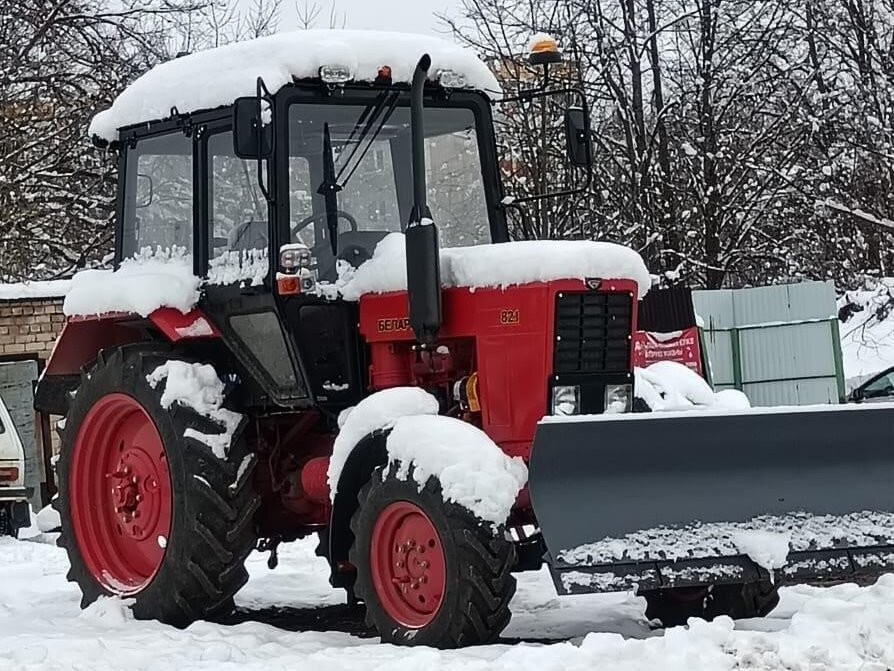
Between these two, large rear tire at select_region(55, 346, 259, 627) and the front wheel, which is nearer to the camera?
large rear tire at select_region(55, 346, 259, 627)

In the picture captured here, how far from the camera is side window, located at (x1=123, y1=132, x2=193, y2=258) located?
26.0 feet

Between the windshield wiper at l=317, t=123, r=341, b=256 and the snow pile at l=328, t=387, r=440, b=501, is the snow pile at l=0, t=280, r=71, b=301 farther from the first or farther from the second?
the snow pile at l=328, t=387, r=440, b=501

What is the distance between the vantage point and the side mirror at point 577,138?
25.5 feet

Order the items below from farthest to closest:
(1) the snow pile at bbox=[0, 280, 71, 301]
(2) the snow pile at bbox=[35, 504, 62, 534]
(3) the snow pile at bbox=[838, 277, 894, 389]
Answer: (3) the snow pile at bbox=[838, 277, 894, 389] → (1) the snow pile at bbox=[0, 280, 71, 301] → (2) the snow pile at bbox=[35, 504, 62, 534]

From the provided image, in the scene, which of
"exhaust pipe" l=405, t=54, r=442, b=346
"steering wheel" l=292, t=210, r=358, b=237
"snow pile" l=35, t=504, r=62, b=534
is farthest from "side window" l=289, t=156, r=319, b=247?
"snow pile" l=35, t=504, r=62, b=534

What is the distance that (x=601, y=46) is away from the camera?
76.2 ft

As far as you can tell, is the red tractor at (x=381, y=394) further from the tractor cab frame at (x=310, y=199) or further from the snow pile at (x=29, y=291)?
the snow pile at (x=29, y=291)

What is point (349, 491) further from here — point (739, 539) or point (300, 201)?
point (739, 539)

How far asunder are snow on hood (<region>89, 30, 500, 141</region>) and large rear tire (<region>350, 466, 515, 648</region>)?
2.16m

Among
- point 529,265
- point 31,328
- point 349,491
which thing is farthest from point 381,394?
point 31,328

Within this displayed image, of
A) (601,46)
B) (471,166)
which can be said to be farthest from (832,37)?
(471,166)

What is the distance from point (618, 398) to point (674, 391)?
1.11 metres

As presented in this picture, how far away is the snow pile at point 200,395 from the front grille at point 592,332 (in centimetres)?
185

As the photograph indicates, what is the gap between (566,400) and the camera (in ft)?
22.0
